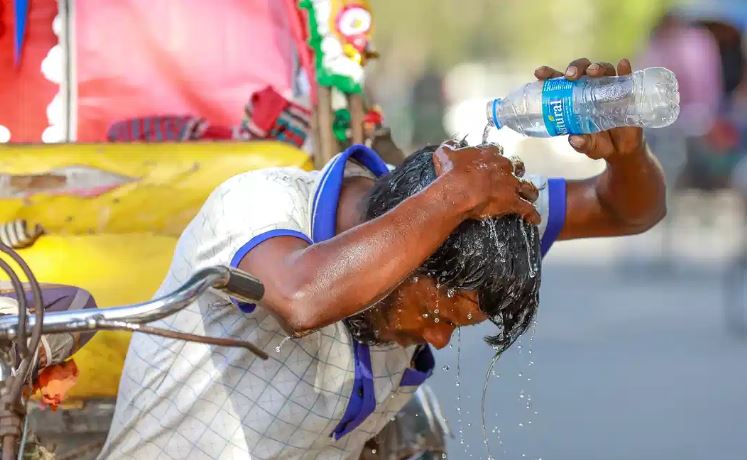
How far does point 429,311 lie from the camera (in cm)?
229

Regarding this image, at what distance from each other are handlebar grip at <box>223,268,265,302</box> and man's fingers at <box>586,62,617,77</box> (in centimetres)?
86

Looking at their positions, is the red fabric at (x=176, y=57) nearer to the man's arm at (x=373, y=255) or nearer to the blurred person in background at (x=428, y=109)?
the man's arm at (x=373, y=255)

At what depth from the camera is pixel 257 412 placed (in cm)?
243

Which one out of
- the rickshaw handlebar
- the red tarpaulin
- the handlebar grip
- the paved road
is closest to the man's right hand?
the handlebar grip

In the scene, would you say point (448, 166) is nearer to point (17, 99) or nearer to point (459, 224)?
point (459, 224)

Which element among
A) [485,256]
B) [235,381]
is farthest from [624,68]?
[235,381]

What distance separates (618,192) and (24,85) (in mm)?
1900

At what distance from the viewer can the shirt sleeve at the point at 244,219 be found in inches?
87.0

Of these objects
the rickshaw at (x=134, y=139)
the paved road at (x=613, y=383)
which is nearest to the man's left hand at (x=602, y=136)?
the rickshaw at (x=134, y=139)

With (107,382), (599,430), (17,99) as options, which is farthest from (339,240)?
(599,430)

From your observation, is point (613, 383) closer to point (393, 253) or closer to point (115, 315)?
point (393, 253)

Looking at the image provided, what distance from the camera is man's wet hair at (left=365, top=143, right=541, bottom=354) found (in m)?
2.15

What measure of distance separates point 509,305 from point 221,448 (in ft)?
2.09

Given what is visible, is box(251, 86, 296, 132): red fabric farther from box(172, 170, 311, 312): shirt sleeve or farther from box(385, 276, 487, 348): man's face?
box(385, 276, 487, 348): man's face
